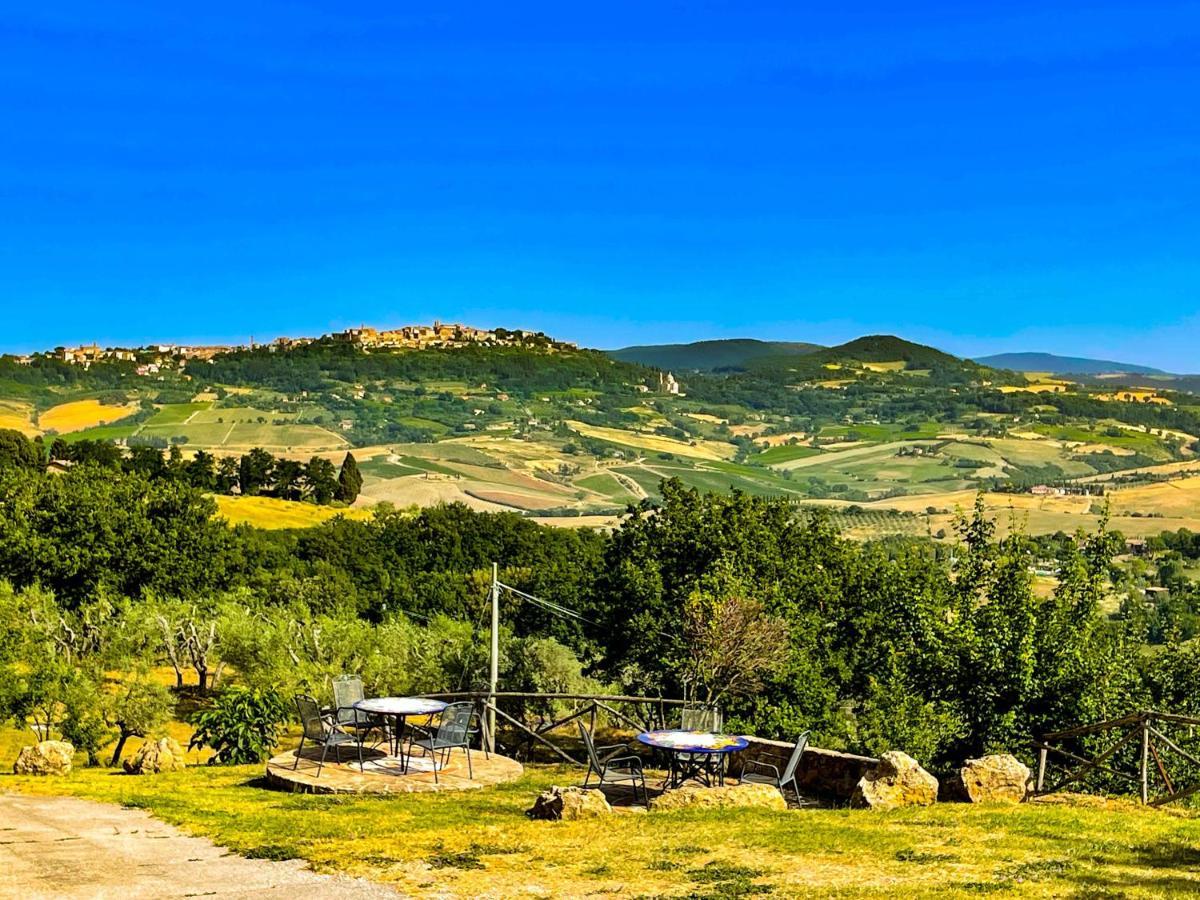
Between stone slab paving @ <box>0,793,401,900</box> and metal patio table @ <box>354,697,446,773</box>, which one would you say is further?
metal patio table @ <box>354,697,446,773</box>

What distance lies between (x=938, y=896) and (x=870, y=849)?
63.9 inches

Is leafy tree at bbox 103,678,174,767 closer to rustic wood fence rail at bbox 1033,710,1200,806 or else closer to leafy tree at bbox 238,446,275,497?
rustic wood fence rail at bbox 1033,710,1200,806

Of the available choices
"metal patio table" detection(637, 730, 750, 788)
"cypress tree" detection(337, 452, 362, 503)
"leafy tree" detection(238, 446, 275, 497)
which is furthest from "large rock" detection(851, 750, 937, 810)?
"cypress tree" detection(337, 452, 362, 503)

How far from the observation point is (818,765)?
1453cm

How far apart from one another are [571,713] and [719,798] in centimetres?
1431

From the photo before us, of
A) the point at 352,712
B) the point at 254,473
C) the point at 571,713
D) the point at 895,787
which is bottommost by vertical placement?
the point at 571,713

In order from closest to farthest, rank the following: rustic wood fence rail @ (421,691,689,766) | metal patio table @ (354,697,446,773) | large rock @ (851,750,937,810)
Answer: large rock @ (851,750,937,810) < metal patio table @ (354,697,446,773) < rustic wood fence rail @ (421,691,689,766)

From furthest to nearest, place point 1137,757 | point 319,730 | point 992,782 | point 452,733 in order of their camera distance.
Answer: point 1137,757 → point 452,733 → point 319,730 → point 992,782

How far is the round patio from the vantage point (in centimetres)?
1392

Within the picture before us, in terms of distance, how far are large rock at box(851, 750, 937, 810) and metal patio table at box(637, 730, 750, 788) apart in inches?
59.0

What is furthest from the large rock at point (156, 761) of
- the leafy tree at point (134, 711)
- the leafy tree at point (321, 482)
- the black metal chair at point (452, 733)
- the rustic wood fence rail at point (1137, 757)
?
the leafy tree at point (321, 482)

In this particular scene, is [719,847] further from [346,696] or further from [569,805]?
[346,696]

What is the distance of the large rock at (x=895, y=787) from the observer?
41.5ft

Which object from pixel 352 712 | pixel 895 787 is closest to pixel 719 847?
pixel 895 787
